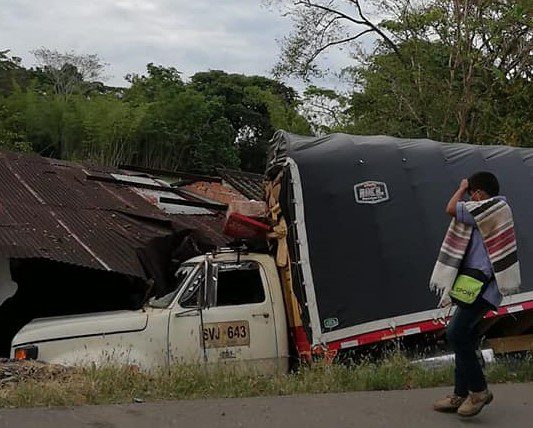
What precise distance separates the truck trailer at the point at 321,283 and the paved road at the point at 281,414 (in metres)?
2.35

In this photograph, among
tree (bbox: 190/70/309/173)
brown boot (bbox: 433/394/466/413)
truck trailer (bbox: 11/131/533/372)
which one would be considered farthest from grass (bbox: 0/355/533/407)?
tree (bbox: 190/70/309/173)

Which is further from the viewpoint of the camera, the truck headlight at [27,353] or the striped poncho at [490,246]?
the truck headlight at [27,353]

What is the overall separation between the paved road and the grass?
0.26m

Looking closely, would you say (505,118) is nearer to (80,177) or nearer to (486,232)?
(80,177)

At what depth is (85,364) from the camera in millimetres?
7738

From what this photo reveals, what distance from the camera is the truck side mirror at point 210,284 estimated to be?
8.55 meters

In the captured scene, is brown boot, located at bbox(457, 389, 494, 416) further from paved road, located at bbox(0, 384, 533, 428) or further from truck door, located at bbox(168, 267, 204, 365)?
truck door, located at bbox(168, 267, 204, 365)

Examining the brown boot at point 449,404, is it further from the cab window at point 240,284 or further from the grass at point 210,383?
the cab window at point 240,284

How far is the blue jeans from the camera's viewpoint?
500cm

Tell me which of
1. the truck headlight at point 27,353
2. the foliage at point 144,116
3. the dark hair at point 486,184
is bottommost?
the truck headlight at point 27,353

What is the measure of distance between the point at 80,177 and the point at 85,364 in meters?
9.24

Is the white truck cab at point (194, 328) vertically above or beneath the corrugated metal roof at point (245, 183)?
beneath

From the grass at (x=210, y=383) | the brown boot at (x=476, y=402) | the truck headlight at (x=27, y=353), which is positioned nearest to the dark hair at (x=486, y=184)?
the brown boot at (x=476, y=402)

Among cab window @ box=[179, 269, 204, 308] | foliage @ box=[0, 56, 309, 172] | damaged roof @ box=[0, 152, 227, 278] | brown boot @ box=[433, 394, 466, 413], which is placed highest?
foliage @ box=[0, 56, 309, 172]
